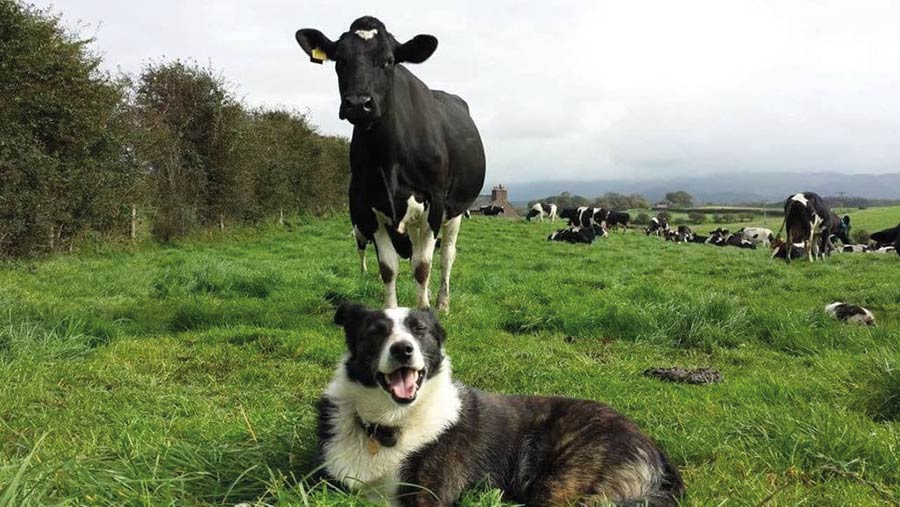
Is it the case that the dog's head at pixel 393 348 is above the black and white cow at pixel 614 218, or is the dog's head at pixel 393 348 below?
above

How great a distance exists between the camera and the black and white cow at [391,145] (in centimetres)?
718

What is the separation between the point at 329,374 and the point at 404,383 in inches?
111

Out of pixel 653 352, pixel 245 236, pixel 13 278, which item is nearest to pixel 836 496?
pixel 653 352

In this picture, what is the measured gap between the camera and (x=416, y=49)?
7.93 m

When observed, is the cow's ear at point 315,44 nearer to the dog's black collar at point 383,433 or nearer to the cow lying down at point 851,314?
the dog's black collar at point 383,433

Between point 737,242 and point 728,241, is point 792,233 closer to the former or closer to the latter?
point 737,242

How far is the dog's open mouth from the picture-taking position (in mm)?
3498

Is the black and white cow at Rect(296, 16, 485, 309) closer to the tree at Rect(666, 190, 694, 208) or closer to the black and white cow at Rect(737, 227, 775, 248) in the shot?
the black and white cow at Rect(737, 227, 775, 248)

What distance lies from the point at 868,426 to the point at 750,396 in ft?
3.41

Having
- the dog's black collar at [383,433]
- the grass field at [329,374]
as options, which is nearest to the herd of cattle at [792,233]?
the grass field at [329,374]

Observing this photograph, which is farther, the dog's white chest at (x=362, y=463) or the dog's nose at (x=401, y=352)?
the dog's nose at (x=401, y=352)

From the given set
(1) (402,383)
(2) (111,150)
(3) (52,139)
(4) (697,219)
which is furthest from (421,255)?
(4) (697,219)

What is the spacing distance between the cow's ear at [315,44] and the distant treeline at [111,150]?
811 centimetres

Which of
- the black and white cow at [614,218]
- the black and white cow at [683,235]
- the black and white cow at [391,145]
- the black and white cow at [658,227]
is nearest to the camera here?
the black and white cow at [391,145]
